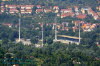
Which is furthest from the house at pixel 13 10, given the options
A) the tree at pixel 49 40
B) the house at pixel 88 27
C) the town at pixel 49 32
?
the tree at pixel 49 40

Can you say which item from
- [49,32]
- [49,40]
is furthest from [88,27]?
[49,40]

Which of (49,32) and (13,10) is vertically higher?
(13,10)

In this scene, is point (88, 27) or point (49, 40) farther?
point (88, 27)

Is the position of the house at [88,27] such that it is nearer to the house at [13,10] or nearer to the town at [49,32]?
the town at [49,32]

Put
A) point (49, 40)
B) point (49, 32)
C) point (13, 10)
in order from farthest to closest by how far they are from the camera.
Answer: point (13, 10), point (49, 32), point (49, 40)

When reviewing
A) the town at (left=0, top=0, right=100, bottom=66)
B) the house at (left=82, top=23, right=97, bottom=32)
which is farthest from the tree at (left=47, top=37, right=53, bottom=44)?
the house at (left=82, top=23, right=97, bottom=32)

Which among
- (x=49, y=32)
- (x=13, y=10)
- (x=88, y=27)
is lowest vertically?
(x=88, y=27)

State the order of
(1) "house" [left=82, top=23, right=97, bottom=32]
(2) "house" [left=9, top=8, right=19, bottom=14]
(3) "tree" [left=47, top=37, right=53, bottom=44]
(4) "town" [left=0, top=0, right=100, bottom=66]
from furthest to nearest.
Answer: (2) "house" [left=9, top=8, right=19, bottom=14] < (1) "house" [left=82, top=23, right=97, bottom=32] < (3) "tree" [left=47, top=37, right=53, bottom=44] < (4) "town" [left=0, top=0, right=100, bottom=66]

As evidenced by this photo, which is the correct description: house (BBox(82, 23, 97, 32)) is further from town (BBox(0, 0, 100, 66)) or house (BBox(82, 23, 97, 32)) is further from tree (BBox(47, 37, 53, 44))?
tree (BBox(47, 37, 53, 44))

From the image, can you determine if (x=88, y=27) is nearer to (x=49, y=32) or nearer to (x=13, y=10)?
(x=49, y=32)

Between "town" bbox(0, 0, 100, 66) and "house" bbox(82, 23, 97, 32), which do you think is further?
"house" bbox(82, 23, 97, 32)

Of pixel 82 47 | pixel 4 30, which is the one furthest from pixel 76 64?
pixel 4 30
